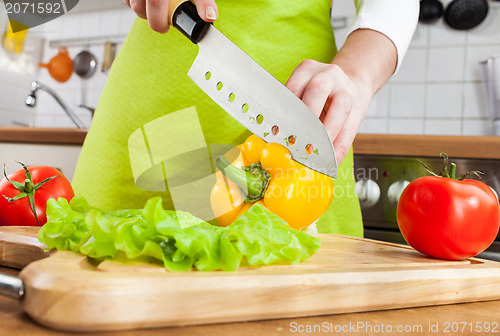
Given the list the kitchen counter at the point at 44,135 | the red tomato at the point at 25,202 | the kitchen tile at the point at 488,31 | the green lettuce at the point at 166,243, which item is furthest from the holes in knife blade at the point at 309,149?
the kitchen tile at the point at 488,31

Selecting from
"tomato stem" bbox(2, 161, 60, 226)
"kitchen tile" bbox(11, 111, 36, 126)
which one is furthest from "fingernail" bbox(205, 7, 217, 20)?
"kitchen tile" bbox(11, 111, 36, 126)

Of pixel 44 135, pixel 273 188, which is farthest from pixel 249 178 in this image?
pixel 44 135

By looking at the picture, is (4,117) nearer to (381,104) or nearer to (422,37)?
(381,104)

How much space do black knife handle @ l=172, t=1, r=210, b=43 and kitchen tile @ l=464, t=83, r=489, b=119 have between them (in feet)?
5.24

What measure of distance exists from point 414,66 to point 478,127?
35cm

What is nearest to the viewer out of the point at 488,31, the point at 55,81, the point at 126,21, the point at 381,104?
the point at 488,31

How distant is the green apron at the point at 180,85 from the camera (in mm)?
967

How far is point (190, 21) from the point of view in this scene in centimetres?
70

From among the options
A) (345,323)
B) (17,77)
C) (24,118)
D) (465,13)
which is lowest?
(345,323)

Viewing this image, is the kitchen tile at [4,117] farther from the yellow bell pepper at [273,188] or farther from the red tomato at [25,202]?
the yellow bell pepper at [273,188]

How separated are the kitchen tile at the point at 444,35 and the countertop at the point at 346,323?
165 centimetres

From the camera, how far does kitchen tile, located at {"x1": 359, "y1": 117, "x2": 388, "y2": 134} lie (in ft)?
6.95

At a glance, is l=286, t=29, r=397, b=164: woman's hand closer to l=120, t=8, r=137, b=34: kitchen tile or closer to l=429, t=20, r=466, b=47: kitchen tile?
l=429, t=20, r=466, b=47: kitchen tile

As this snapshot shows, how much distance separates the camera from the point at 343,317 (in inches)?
20.6
